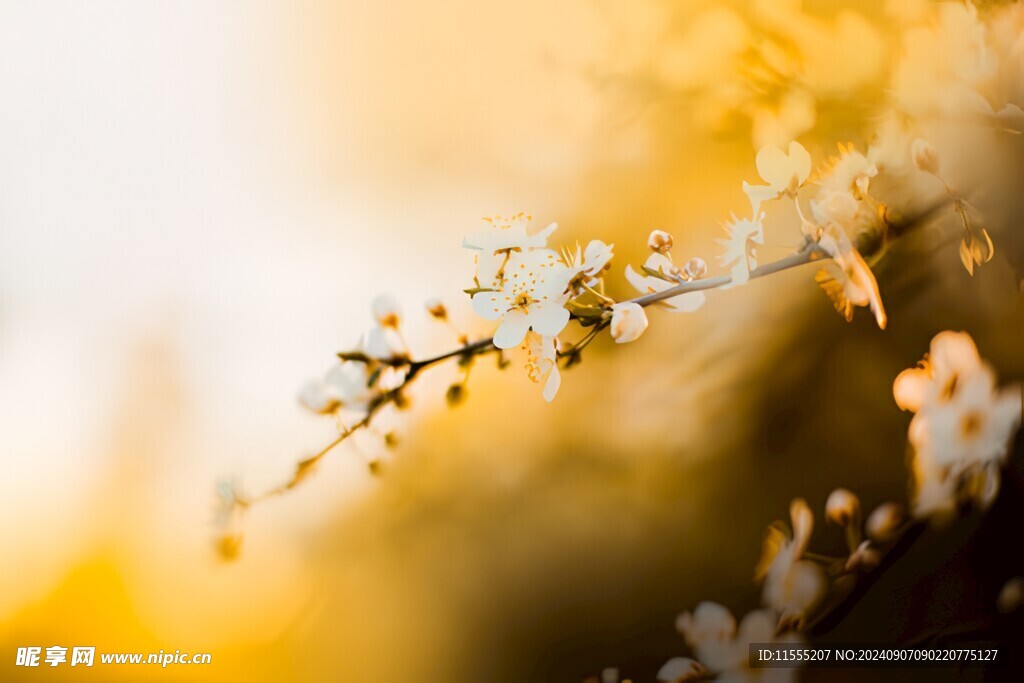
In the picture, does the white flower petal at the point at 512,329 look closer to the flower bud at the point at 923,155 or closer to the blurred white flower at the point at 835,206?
the blurred white flower at the point at 835,206

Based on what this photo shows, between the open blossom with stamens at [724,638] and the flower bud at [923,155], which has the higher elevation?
the flower bud at [923,155]

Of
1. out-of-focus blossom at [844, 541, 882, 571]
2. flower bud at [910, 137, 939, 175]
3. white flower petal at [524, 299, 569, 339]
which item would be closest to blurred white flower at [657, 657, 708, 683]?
out-of-focus blossom at [844, 541, 882, 571]

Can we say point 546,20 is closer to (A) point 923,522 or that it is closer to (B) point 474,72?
(B) point 474,72

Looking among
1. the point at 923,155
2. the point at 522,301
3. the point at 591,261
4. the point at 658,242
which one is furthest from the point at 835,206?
the point at 522,301

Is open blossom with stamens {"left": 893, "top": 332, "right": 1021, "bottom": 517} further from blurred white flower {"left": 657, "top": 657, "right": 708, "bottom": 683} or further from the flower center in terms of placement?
the flower center

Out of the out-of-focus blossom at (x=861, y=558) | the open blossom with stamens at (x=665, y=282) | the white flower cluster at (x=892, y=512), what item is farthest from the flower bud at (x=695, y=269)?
the out-of-focus blossom at (x=861, y=558)

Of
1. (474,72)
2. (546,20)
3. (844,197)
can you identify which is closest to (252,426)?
(474,72)
